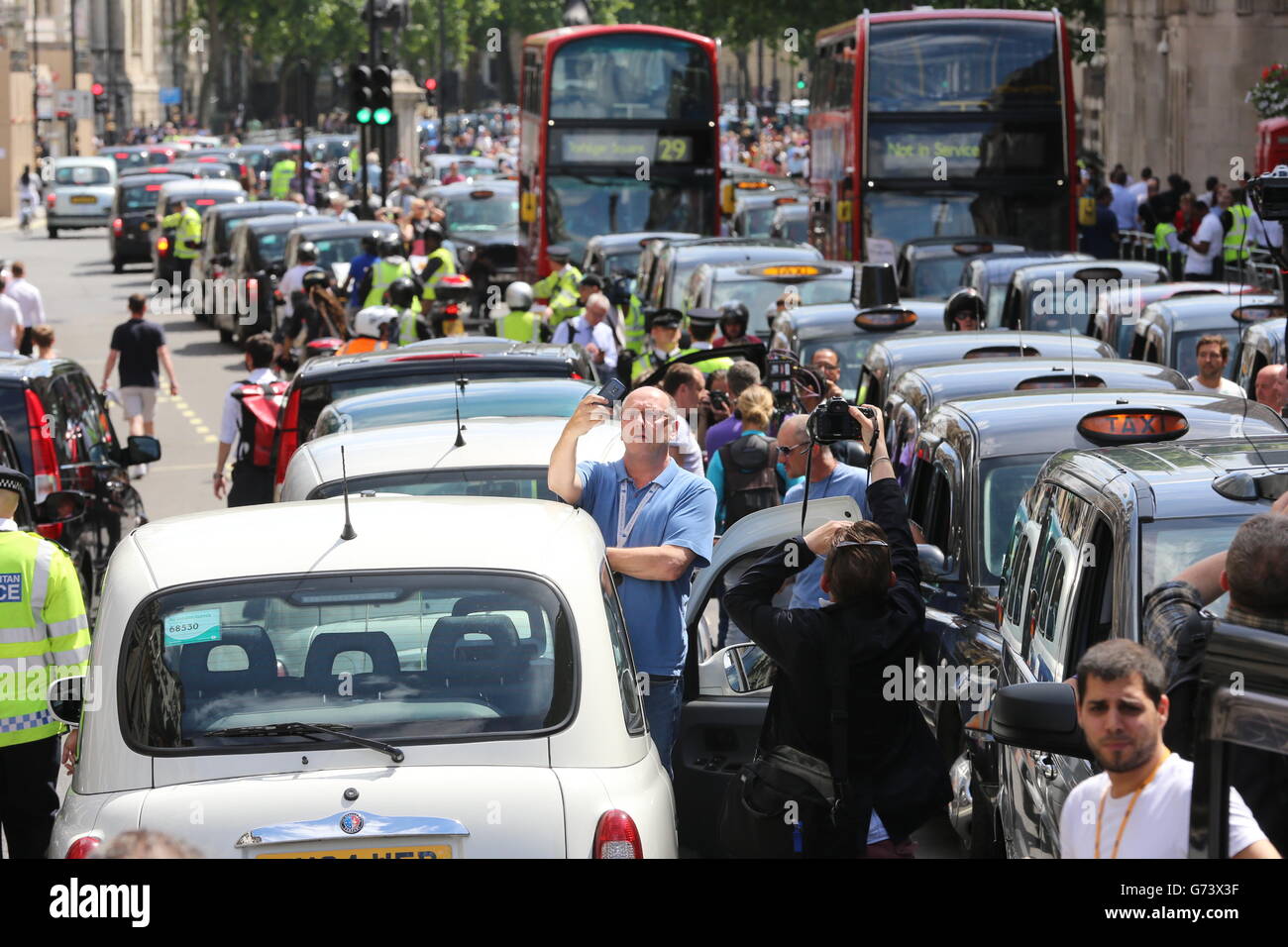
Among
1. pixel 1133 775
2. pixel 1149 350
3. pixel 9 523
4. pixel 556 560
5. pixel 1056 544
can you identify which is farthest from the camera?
pixel 1149 350

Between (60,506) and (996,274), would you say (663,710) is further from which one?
(996,274)

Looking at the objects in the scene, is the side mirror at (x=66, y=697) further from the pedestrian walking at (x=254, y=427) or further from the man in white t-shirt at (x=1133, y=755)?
the pedestrian walking at (x=254, y=427)

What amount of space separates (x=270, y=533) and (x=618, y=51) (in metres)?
24.7

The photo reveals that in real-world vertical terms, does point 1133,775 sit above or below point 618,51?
below

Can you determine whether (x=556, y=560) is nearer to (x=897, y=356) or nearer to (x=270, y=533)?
(x=270, y=533)

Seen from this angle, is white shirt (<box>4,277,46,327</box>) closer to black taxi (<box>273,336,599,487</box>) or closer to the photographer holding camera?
black taxi (<box>273,336,599,487</box>)

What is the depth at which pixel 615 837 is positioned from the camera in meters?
5.14

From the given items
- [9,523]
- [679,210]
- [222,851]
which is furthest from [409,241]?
[222,851]

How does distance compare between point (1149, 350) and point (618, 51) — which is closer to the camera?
point (1149, 350)

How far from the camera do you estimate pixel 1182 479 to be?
6070 millimetres

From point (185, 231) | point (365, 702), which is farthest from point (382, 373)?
point (185, 231)

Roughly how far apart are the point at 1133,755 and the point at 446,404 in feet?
19.4

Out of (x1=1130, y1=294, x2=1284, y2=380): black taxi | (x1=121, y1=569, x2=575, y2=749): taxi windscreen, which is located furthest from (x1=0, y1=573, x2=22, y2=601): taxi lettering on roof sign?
(x1=1130, y1=294, x2=1284, y2=380): black taxi

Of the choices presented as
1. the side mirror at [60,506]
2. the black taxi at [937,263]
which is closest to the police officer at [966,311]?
the black taxi at [937,263]
